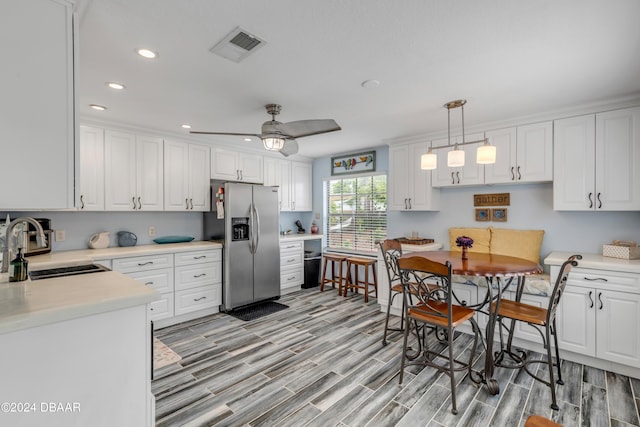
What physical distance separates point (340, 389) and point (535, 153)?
3.12 metres

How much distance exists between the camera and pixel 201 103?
303 centimetres

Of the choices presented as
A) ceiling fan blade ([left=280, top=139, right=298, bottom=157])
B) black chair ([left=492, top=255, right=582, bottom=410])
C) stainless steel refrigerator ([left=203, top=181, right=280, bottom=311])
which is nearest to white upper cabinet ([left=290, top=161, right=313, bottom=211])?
stainless steel refrigerator ([left=203, top=181, right=280, bottom=311])

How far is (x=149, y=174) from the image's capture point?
3.97 metres

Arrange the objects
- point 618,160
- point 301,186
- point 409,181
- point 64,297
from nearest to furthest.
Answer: point 64,297 < point 618,160 < point 409,181 < point 301,186

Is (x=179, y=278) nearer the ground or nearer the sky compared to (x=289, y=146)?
nearer the ground

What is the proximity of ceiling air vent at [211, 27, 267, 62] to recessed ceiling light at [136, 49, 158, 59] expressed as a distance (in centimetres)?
42

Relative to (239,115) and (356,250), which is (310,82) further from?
(356,250)

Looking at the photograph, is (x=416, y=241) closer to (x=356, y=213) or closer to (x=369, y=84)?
(x=356, y=213)

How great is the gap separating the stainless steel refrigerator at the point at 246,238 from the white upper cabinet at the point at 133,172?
0.76 meters

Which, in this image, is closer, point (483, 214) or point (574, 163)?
point (574, 163)

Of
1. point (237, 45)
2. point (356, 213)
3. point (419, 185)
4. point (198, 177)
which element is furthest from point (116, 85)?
point (356, 213)

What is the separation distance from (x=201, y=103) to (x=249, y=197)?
1625mm

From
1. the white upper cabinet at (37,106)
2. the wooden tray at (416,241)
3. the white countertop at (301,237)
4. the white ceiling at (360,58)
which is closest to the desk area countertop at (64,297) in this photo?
the white upper cabinet at (37,106)

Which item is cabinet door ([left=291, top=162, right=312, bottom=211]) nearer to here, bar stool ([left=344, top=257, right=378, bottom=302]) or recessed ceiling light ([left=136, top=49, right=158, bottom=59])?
bar stool ([left=344, top=257, right=378, bottom=302])
